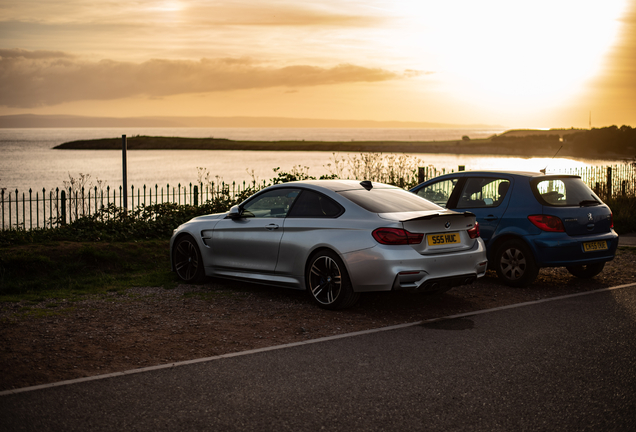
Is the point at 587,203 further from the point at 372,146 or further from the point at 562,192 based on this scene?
the point at 372,146

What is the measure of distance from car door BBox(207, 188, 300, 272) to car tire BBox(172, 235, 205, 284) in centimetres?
39

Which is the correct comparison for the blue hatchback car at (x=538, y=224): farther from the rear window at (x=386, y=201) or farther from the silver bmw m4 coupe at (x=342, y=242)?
the rear window at (x=386, y=201)

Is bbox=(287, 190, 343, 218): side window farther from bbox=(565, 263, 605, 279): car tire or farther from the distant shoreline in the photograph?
the distant shoreline

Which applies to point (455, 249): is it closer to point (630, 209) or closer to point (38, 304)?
point (38, 304)

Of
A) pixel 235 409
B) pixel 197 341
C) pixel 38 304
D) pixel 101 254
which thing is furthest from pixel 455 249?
pixel 101 254

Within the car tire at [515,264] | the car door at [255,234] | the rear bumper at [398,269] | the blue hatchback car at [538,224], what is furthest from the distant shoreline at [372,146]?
the rear bumper at [398,269]

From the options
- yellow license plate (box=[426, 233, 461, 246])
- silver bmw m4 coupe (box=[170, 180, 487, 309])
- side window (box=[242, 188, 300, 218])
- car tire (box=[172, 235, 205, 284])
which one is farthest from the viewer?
car tire (box=[172, 235, 205, 284])

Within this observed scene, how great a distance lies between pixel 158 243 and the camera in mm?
11883

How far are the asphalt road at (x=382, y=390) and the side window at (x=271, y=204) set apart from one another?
242 centimetres

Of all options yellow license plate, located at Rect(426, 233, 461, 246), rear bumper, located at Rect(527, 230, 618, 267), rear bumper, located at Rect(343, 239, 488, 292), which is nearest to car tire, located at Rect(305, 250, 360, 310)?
rear bumper, located at Rect(343, 239, 488, 292)

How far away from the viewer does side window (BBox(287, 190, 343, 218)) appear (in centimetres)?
760

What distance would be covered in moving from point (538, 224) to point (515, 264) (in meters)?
0.70

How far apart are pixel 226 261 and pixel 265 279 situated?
0.82 meters

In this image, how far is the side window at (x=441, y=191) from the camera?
33.4ft
